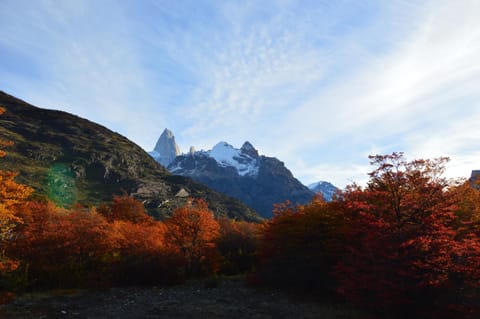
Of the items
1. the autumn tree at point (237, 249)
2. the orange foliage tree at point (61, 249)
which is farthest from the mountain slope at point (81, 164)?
the orange foliage tree at point (61, 249)

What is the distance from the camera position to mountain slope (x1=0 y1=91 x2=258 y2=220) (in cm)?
7188

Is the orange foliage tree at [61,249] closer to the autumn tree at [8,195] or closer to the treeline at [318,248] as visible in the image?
the treeline at [318,248]

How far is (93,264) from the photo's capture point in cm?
1933

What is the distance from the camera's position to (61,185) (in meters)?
71.4

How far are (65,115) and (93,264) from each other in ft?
373

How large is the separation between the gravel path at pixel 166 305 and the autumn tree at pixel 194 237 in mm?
4949

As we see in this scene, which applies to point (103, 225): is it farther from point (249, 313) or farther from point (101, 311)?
point (249, 313)

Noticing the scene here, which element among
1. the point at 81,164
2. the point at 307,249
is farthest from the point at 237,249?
the point at 81,164

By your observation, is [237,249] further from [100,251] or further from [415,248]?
[415,248]

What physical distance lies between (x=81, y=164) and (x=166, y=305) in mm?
82756

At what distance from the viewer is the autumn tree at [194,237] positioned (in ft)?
75.0

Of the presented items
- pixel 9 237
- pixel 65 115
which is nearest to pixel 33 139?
pixel 65 115

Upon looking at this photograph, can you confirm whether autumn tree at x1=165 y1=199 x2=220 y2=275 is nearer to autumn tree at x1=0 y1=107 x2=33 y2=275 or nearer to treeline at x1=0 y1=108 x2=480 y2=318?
treeline at x1=0 y1=108 x2=480 y2=318

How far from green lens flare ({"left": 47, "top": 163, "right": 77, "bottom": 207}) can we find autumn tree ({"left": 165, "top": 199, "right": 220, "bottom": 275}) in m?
48.7
